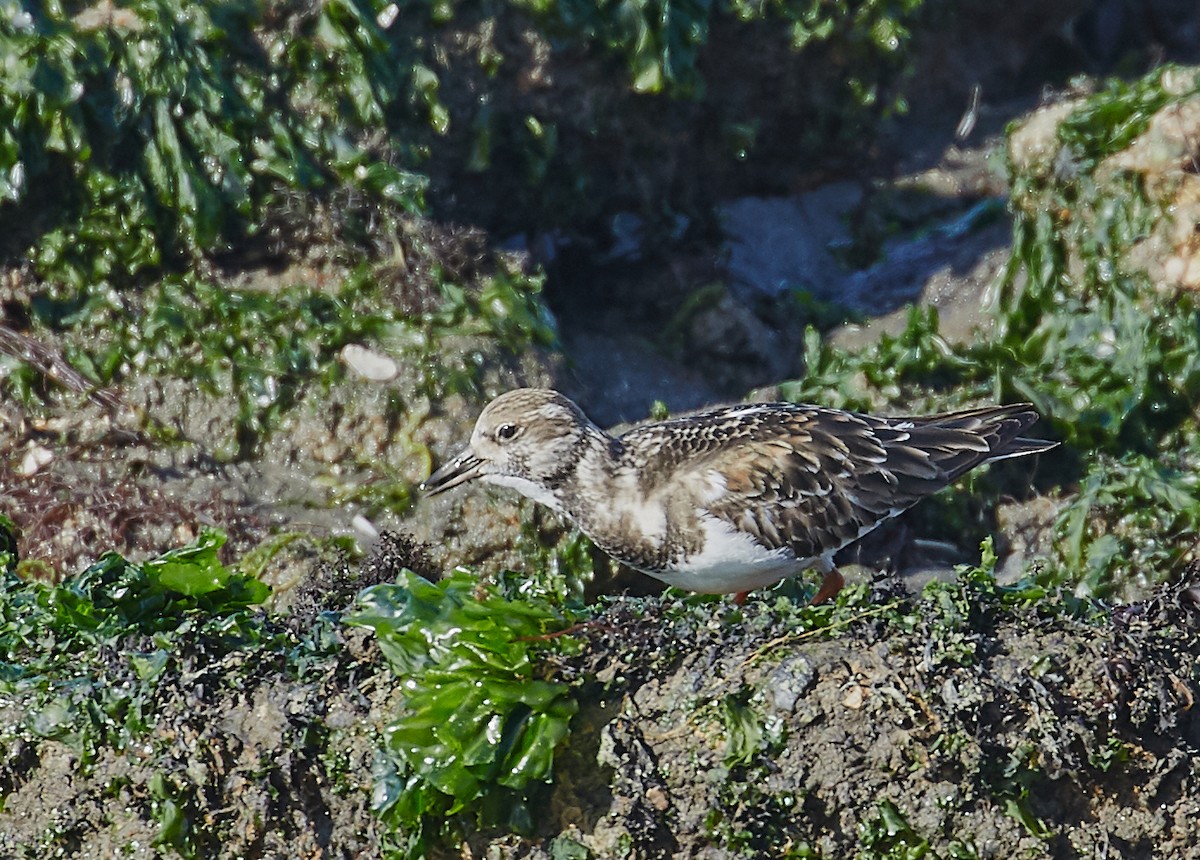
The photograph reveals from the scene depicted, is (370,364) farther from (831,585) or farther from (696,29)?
(696,29)

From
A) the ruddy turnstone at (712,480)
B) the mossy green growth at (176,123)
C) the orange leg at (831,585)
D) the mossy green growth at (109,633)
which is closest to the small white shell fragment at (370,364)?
the mossy green growth at (176,123)

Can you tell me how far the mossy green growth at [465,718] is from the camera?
3.64 m

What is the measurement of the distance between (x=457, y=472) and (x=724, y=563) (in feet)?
2.85

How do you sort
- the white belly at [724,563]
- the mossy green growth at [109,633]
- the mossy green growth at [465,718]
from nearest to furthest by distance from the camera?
the mossy green growth at [465,718] < the mossy green growth at [109,633] < the white belly at [724,563]

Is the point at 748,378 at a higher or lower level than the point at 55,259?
lower

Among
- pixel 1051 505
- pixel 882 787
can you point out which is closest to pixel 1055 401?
pixel 1051 505

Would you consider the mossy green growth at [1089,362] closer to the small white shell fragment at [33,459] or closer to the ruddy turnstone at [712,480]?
the ruddy turnstone at [712,480]

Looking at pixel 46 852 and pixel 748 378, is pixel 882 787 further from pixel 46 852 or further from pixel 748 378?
pixel 748 378

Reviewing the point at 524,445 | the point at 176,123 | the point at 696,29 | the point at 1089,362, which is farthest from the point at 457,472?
the point at 696,29

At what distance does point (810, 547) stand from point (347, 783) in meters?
1.66

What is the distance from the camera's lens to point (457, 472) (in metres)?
4.74

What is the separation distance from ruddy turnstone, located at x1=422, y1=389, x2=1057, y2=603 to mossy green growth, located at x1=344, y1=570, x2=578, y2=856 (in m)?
0.76

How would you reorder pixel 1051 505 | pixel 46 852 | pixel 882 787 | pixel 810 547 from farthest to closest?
pixel 1051 505 → pixel 810 547 → pixel 46 852 → pixel 882 787

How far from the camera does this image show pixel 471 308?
6352 mm
